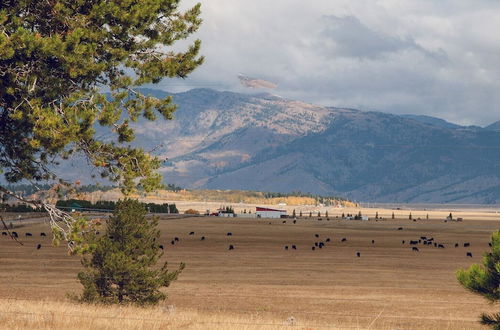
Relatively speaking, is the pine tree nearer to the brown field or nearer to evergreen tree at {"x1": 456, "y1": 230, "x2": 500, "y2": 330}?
the brown field

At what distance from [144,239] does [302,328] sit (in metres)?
11.0

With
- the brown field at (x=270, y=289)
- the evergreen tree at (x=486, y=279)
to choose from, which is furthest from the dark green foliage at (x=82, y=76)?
the evergreen tree at (x=486, y=279)

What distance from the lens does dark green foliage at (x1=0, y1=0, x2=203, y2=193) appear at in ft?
76.7

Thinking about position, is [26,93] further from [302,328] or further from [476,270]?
[476,270]

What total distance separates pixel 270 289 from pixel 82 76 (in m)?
33.9

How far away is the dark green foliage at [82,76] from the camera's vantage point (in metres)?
23.4

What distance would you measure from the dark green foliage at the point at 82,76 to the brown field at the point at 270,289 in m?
5.12

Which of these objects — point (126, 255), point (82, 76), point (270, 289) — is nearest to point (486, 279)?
point (82, 76)

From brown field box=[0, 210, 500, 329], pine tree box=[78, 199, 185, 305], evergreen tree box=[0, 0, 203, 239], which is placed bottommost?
brown field box=[0, 210, 500, 329]

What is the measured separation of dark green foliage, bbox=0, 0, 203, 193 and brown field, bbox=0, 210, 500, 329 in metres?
5.12

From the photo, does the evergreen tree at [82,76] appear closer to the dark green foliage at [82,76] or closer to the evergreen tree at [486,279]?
the dark green foliage at [82,76]

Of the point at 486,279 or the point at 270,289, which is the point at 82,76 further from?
the point at 270,289

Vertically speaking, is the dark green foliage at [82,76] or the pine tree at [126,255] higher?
the dark green foliage at [82,76]

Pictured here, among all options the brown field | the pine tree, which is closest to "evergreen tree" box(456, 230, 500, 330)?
the brown field
